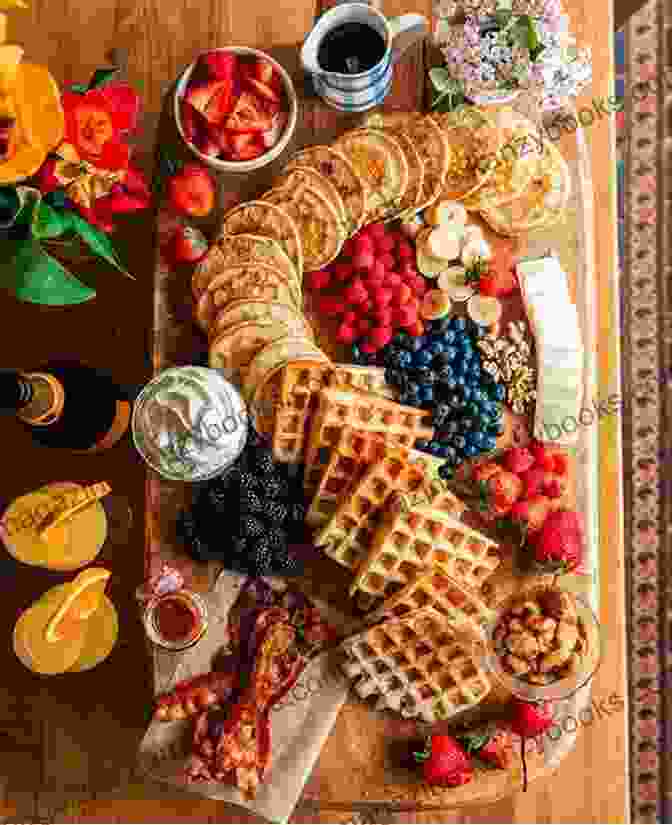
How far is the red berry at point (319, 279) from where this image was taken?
2002mm

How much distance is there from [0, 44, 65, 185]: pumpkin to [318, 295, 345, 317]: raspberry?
0.71 meters

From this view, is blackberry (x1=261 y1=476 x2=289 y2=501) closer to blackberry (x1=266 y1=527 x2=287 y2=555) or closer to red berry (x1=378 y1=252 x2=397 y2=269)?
blackberry (x1=266 y1=527 x2=287 y2=555)

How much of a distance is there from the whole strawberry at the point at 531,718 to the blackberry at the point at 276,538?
1.82 ft

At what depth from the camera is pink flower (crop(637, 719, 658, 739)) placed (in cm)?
281

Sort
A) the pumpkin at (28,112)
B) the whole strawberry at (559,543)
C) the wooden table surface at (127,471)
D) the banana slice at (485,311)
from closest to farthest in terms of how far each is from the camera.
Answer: the pumpkin at (28,112), the whole strawberry at (559,543), the banana slice at (485,311), the wooden table surface at (127,471)

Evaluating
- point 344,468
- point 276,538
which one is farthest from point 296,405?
point 276,538

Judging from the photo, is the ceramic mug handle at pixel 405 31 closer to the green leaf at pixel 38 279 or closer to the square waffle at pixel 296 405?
the square waffle at pixel 296 405

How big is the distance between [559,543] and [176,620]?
0.76 meters

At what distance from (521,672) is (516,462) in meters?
0.41

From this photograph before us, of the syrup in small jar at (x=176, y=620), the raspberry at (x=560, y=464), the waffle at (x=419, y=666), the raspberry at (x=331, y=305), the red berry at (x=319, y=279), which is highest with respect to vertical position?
the red berry at (x=319, y=279)

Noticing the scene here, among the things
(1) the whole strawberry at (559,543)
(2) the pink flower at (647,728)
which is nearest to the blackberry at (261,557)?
(1) the whole strawberry at (559,543)

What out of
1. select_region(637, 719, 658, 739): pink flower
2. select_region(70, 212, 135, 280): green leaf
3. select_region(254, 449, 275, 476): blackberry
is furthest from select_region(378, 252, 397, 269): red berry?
select_region(637, 719, 658, 739): pink flower

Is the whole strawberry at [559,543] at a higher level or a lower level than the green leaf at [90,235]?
lower

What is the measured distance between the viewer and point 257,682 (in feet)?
6.14
